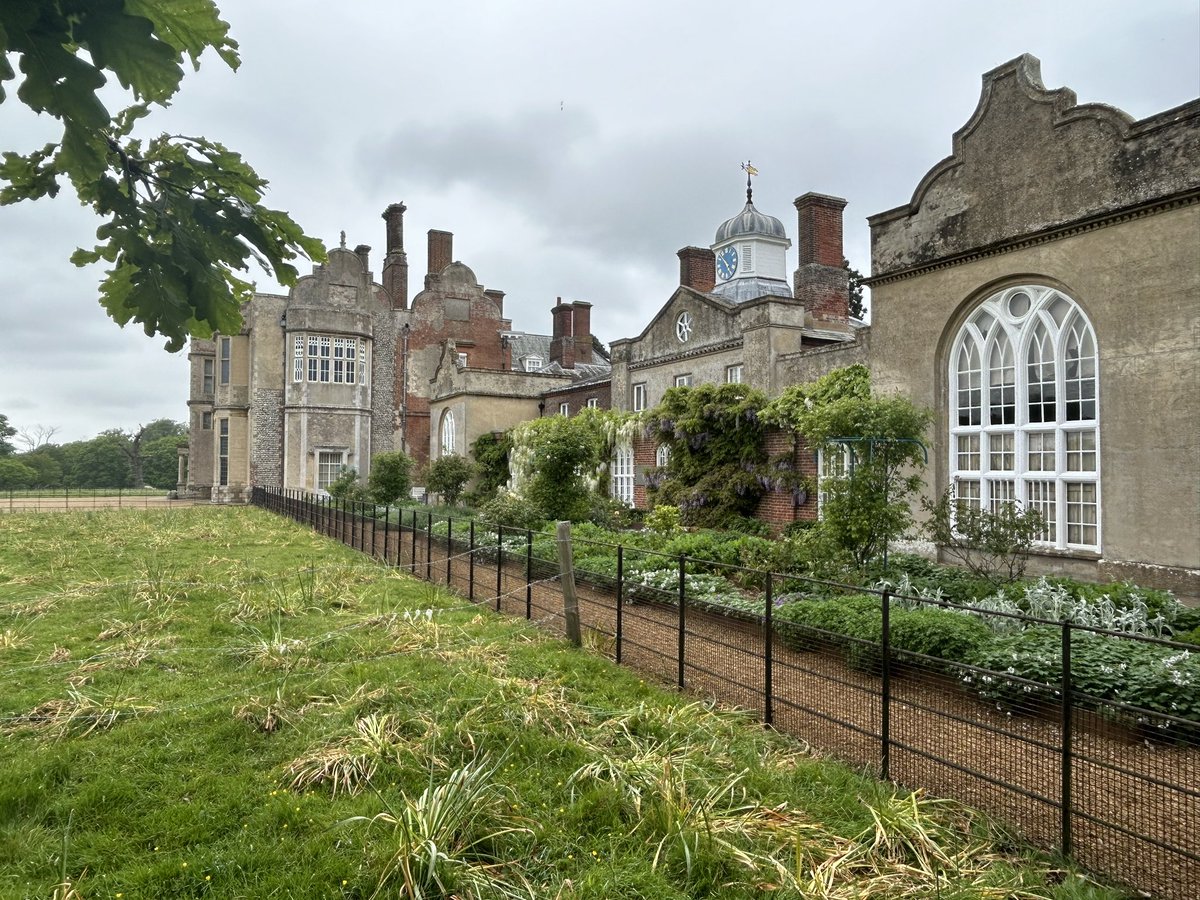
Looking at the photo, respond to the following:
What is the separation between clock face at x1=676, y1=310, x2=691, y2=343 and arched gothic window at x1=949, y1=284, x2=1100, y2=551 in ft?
41.8

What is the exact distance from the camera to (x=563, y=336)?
Result: 39375 millimetres

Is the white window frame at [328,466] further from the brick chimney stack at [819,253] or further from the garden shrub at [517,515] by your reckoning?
the brick chimney stack at [819,253]

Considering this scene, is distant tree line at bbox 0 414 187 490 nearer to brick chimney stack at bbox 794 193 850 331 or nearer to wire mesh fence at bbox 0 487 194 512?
wire mesh fence at bbox 0 487 194 512

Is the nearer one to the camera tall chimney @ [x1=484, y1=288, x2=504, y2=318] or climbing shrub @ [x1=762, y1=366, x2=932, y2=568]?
climbing shrub @ [x1=762, y1=366, x2=932, y2=568]

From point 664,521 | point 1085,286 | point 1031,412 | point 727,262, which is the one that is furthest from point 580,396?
point 1085,286

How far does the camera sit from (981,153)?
11789 millimetres

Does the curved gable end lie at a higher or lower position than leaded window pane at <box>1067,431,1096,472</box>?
higher

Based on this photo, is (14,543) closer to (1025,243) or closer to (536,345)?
(1025,243)

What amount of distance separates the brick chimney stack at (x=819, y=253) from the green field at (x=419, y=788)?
721 inches

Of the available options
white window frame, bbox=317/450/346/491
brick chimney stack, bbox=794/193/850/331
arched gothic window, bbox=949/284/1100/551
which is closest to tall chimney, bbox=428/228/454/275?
white window frame, bbox=317/450/346/491

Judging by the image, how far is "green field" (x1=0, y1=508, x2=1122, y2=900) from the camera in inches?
148

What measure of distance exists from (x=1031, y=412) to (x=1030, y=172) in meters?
3.46

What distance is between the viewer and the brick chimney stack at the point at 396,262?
3841cm

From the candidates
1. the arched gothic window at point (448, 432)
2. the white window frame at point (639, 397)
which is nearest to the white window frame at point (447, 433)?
the arched gothic window at point (448, 432)
